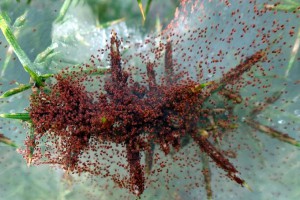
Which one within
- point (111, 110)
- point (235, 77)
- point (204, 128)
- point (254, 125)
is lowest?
point (254, 125)

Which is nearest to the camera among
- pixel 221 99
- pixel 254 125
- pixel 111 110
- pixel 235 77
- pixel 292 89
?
pixel 111 110

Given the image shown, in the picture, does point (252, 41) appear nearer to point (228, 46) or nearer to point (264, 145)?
point (228, 46)

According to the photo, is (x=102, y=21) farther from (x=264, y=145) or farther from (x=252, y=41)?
(x=264, y=145)

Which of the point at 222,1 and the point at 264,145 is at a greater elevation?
the point at 222,1

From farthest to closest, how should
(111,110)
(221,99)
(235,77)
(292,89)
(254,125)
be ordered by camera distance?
(292,89) < (254,125) < (221,99) < (235,77) < (111,110)

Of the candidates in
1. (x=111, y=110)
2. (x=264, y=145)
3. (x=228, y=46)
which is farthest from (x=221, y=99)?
(x=111, y=110)

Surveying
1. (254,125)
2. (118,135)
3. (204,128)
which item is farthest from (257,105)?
(118,135)

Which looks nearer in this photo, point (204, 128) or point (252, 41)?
point (204, 128)
